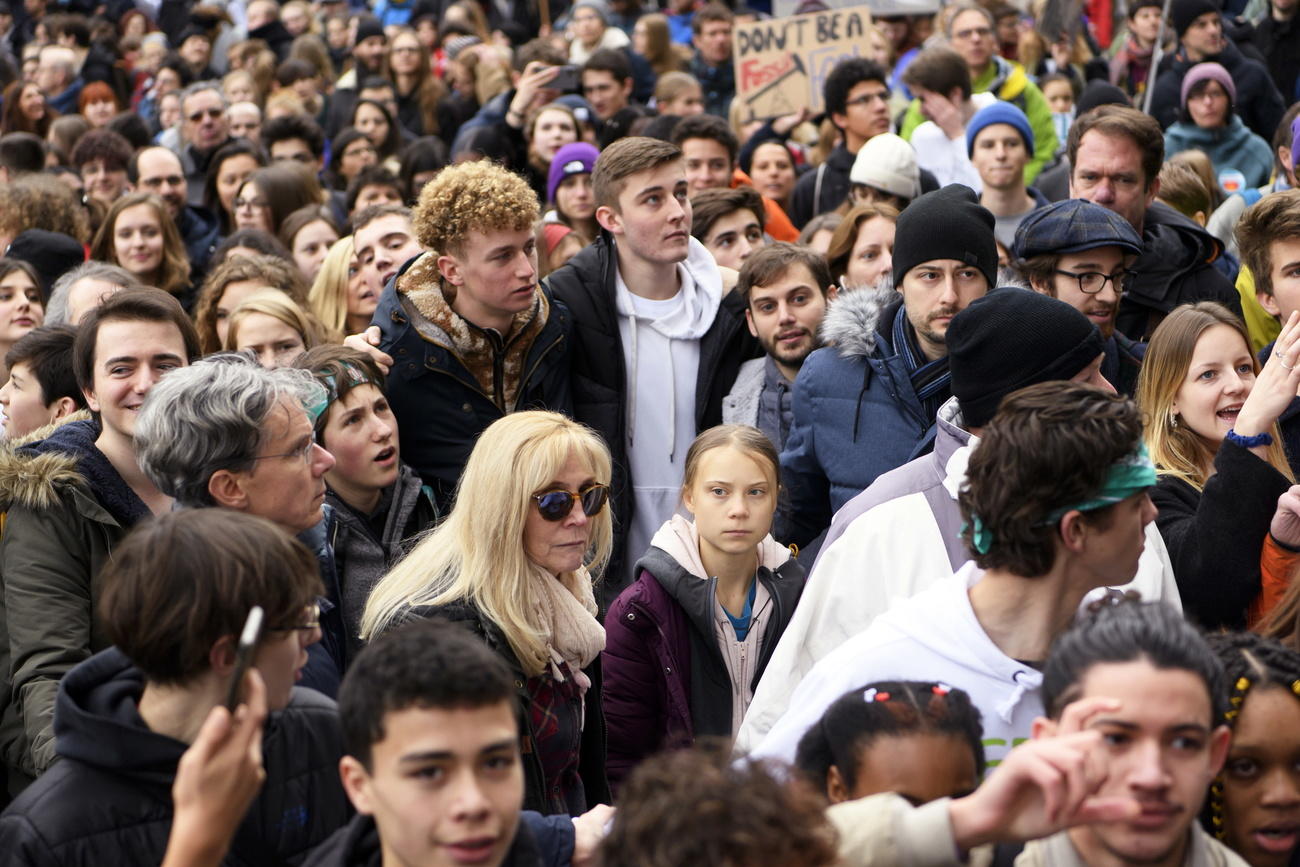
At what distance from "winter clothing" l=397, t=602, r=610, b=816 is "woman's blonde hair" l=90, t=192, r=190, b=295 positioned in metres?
4.67

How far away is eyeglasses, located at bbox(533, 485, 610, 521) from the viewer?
4145mm

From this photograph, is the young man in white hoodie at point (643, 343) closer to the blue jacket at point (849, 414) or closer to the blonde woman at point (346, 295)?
the blue jacket at point (849, 414)

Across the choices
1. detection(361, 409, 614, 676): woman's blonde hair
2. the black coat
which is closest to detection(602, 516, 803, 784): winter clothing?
detection(361, 409, 614, 676): woman's blonde hair

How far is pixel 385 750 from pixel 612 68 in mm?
9046

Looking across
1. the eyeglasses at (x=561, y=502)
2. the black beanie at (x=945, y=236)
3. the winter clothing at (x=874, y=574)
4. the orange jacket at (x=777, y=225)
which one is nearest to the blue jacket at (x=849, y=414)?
the black beanie at (x=945, y=236)

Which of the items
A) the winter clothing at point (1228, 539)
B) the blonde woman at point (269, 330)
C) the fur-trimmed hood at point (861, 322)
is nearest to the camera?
the winter clothing at point (1228, 539)

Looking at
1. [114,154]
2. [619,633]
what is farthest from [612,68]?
[619,633]

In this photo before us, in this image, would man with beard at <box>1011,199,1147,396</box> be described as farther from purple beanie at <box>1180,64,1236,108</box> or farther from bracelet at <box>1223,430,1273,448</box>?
purple beanie at <box>1180,64,1236,108</box>

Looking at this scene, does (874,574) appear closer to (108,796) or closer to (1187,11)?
(108,796)

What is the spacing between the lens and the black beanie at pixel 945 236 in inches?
203

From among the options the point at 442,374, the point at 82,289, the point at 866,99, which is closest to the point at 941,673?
the point at 442,374

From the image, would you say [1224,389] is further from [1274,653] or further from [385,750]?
[385,750]

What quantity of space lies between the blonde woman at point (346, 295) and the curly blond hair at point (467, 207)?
1539mm

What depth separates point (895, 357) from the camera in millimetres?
5211
